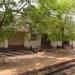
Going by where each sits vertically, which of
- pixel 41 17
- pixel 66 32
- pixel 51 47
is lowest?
pixel 51 47

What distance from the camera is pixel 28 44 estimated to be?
31.6 m

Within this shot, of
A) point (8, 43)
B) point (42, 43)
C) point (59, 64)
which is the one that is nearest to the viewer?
point (59, 64)

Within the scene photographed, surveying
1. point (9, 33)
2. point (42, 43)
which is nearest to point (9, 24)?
point (9, 33)

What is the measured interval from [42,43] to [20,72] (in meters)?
21.0

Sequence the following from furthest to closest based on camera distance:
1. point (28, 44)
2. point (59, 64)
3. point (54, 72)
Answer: point (28, 44), point (59, 64), point (54, 72)

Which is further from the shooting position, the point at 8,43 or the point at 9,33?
the point at 8,43

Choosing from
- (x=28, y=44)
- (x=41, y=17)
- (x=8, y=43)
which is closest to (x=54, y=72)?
(x=41, y=17)

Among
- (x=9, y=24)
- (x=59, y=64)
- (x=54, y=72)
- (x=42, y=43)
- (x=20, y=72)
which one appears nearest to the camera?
(x=20, y=72)

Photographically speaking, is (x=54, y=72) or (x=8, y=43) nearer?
(x=54, y=72)

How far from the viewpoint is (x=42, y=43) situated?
35500 mm

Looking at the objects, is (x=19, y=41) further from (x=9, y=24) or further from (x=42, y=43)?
(x=9, y=24)

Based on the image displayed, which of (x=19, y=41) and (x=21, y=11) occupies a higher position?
(x=21, y=11)

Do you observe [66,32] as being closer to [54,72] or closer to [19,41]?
[19,41]

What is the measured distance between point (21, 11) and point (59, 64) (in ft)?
18.3
